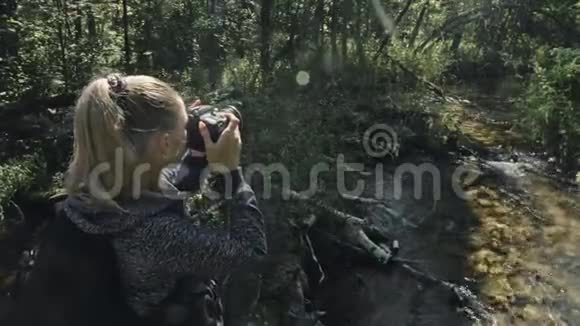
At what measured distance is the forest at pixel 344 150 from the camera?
226 inches

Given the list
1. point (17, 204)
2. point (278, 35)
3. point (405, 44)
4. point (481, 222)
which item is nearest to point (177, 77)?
point (278, 35)

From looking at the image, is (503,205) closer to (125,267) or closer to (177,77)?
(177,77)

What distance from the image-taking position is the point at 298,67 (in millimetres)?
11070

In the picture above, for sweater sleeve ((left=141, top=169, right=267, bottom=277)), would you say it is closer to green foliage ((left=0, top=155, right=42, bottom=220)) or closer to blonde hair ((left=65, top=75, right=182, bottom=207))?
blonde hair ((left=65, top=75, right=182, bottom=207))

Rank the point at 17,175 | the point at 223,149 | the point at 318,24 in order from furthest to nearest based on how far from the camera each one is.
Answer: the point at 318,24 < the point at 17,175 < the point at 223,149

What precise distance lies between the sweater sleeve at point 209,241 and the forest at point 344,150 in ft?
5.73

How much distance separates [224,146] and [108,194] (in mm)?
369

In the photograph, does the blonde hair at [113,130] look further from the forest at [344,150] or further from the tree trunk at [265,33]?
the tree trunk at [265,33]

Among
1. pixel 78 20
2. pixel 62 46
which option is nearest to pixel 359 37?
pixel 78 20

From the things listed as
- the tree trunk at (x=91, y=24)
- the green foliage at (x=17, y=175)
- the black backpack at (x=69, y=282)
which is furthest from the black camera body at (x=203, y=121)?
the tree trunk at (x=91, y=24)

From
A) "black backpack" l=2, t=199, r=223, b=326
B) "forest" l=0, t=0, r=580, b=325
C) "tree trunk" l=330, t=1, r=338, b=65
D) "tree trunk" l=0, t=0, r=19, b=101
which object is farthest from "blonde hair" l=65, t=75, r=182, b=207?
"tree trunk" l=330, t=1, r=338, b=65

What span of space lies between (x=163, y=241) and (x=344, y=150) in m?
7.47

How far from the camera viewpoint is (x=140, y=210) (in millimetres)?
1648

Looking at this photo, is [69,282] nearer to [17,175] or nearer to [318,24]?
[17,175]
